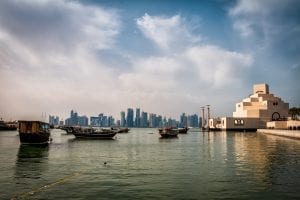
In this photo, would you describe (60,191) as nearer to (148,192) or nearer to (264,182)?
(148,192)

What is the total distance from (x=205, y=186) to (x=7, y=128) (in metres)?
193

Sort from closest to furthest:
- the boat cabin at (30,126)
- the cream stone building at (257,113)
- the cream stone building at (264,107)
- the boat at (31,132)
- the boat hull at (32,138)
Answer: the boat cabin at (30,126) < the boat at (31,132) < the boat hull at (32,138) < the cream stone building at (257,113) < the cream stone building at (264,107)

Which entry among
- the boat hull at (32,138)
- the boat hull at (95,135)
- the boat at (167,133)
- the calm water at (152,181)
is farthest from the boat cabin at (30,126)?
the boat at (167,133)

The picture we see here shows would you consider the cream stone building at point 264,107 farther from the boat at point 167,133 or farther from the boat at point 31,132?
the boat at point 31,132

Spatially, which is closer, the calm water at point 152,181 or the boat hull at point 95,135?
the calm water at point 152,181

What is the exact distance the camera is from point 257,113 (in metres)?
171

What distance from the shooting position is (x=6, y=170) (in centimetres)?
3103

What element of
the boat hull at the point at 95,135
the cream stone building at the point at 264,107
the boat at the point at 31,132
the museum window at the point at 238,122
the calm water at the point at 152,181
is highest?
the cream stone building at the point at 264,107

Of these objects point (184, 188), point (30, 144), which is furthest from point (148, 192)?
point (30, 144)

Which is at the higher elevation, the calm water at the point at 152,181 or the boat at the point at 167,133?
the boat at the point at 167,133

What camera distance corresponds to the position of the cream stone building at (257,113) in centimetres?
16862

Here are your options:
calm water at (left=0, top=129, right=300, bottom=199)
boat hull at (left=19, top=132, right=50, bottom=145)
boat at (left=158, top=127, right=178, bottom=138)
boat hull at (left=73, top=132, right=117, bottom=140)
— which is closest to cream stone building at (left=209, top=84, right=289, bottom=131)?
boat at (left=158, top=127, right=178, bottom=138)

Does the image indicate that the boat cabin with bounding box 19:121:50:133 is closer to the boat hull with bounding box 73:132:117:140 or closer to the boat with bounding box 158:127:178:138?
the boat hull with bounding box 73:132:117:140

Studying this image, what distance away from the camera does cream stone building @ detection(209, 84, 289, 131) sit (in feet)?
553
